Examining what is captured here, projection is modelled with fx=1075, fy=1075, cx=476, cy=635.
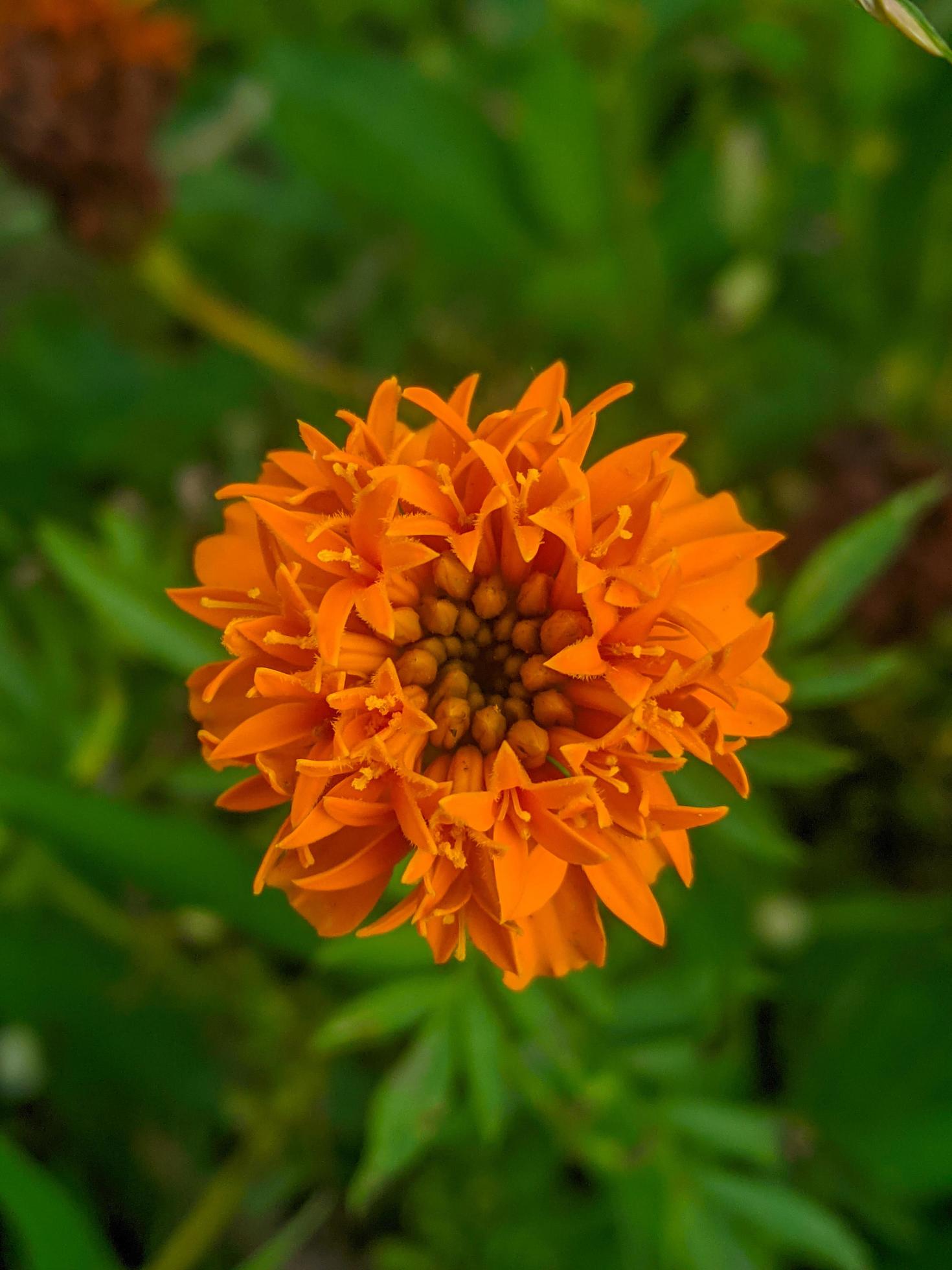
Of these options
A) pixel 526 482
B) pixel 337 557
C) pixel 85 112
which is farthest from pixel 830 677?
pixel 85 112

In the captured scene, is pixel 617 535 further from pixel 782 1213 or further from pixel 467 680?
pixel 782 1213

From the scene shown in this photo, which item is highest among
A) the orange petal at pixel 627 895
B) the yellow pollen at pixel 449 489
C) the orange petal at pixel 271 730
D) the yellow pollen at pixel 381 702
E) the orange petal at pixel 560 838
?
the yellow pollen at pixel 449 489

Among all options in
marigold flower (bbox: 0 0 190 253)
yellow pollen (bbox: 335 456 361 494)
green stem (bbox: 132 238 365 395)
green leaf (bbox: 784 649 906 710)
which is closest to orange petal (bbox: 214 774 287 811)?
yellow pollen (bbox: 335 456 361 494)

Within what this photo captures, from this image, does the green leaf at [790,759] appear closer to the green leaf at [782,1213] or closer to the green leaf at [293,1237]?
the green leaf at [782,1213]

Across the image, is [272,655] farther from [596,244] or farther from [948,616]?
[596,244]

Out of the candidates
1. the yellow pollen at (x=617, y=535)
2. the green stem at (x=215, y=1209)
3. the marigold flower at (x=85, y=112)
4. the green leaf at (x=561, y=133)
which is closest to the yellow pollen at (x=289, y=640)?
the yellow pollen at (x=617, y=535)

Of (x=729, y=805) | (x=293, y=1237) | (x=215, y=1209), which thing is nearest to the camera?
(x=729, y=805)
